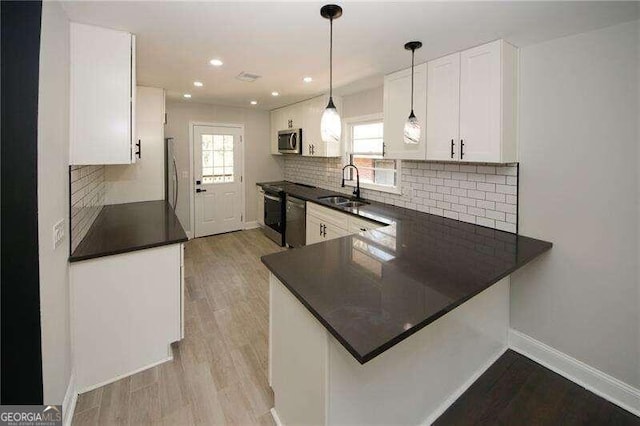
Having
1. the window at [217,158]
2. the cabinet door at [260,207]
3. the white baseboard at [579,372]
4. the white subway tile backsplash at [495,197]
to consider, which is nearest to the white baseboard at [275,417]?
the white baseboard at [579,372]

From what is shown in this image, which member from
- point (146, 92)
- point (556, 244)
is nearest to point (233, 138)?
point (146, 92)

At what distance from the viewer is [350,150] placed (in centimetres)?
436

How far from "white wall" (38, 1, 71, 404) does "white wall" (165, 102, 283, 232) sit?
3.38 metres

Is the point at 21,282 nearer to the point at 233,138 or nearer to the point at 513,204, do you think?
the point at 513,204

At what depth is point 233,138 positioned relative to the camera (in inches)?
226

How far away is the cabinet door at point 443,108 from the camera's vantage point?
248cm

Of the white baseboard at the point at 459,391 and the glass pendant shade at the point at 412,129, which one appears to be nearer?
the white baseboard at the point at 459,391

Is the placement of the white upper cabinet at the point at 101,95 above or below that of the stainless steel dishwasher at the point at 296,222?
above

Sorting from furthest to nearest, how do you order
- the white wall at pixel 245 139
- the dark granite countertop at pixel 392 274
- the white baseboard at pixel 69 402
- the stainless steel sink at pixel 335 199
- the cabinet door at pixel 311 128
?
the white wall at pixel 245 139 < the cabinet door at pixel 311 128 < the stainless steel sink at pixel 335 199 < the white baseboard at pixel 69 402 < the dark granite countertop at pixel 392 274

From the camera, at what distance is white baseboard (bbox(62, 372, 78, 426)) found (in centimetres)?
174

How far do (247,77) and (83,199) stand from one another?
6.49 feet

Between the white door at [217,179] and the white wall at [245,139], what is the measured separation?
145mm

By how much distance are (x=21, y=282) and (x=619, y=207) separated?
10.7ft

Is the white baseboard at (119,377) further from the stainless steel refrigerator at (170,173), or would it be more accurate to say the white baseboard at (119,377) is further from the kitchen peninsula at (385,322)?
the stainless steel refrigerator at (170,173)
